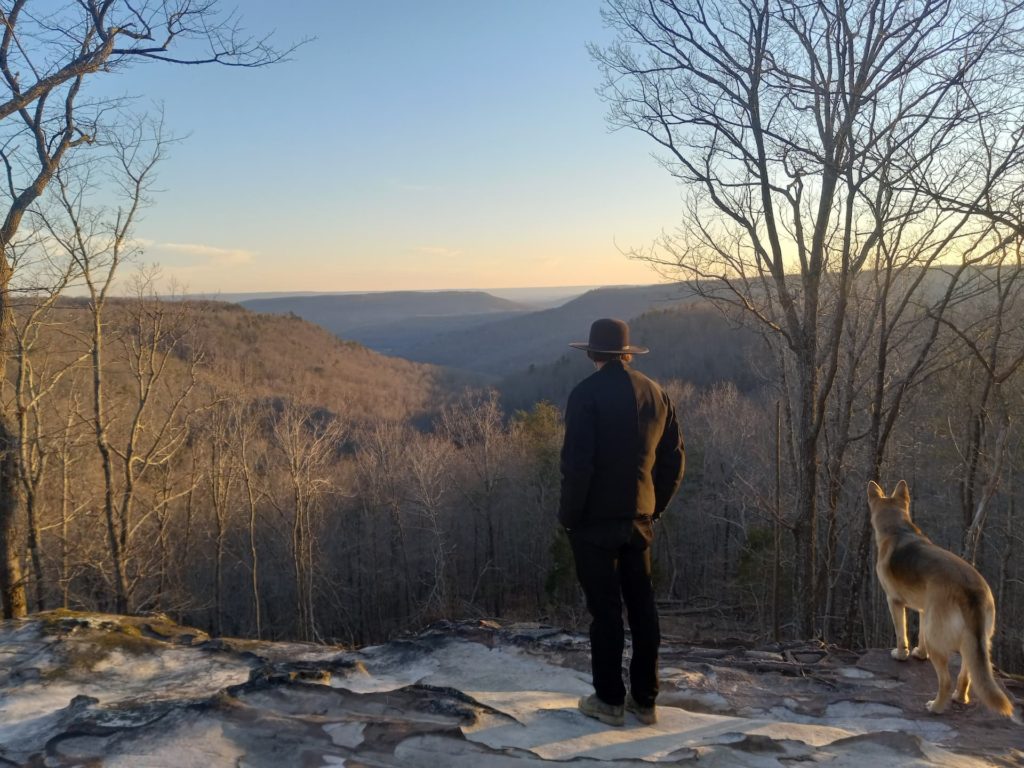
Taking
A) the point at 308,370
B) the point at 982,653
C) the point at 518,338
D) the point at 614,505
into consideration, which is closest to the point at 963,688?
the point at 982,653

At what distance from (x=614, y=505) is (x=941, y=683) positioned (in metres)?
2.52

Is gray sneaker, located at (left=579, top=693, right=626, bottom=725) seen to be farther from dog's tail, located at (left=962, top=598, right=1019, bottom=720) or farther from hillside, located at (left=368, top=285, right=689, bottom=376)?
hillside, located at (left=368, top=285, right=689, bottom=376)

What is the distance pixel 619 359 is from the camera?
3.88 m

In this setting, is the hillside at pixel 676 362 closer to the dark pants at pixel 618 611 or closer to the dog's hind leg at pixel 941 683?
the dog's hind leg at pixel 941 683

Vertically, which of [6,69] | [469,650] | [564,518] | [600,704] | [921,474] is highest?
[6,69]

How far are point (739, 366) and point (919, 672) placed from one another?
48.5m

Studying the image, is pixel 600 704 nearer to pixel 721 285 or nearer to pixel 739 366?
pixel 721 285

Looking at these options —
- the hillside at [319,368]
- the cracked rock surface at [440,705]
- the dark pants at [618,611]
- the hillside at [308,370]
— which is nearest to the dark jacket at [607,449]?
the dark pants at [618,611]

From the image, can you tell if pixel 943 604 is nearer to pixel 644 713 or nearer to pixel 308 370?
pixel 644 713

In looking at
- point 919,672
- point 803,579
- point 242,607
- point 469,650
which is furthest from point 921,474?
point 242,607

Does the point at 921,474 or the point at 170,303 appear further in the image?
the point at 921,474

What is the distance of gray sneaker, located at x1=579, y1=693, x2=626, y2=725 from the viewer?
3.85 metres

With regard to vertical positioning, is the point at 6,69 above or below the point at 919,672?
above

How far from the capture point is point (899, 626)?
5.00 m
